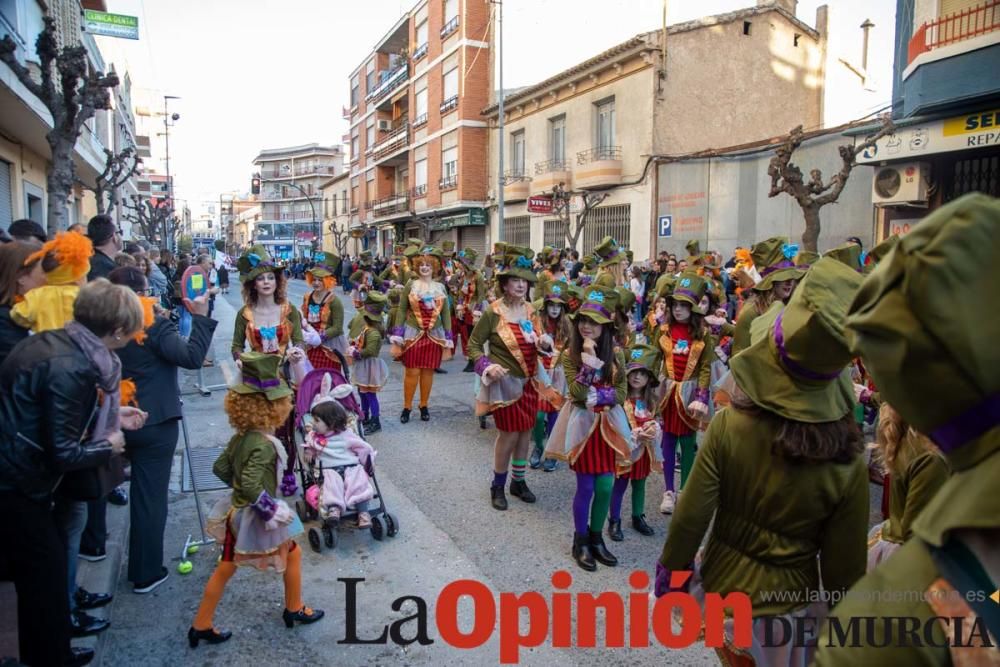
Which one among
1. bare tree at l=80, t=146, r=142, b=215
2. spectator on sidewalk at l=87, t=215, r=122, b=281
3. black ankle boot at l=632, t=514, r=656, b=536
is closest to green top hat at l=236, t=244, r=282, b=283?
spectator on sidewalk at l=87, t=215, r=122, b=281

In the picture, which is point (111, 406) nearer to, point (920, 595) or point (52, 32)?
point (920, 595)

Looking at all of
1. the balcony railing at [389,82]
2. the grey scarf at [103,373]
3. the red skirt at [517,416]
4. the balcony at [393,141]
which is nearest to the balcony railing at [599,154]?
the balcony at [393,141]

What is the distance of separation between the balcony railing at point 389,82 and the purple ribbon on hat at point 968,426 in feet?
136

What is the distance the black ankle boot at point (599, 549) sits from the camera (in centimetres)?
481

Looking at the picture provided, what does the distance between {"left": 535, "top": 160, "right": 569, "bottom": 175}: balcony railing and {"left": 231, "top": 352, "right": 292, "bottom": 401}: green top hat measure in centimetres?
2214

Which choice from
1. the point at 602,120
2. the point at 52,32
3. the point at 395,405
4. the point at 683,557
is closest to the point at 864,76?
the point at 602,120

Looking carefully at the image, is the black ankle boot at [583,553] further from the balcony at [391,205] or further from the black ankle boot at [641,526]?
the balcony at [391,205]

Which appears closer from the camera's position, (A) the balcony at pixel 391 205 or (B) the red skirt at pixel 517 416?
(B) the red skirt at pixel 517 416

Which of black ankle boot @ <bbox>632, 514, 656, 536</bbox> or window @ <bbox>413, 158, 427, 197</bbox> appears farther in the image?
window @ <bbox>413, 158, 427, 197</bbox>

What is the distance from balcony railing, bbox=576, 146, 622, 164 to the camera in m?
22.9

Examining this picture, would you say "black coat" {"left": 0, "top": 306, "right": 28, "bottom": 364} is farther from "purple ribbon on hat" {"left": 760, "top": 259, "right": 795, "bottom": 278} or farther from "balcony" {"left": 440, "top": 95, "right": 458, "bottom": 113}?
"balcony" {"left": 440, "top": 95, "right": 458, "bottom": 113}

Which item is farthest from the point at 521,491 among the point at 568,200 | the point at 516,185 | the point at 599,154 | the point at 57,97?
the point at 516,185

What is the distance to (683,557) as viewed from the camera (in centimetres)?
263

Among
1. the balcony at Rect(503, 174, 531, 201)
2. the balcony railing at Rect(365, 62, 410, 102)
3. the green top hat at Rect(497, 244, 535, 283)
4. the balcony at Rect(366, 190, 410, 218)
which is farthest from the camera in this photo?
the balcony at Rect(366, 190, 410, 218)
